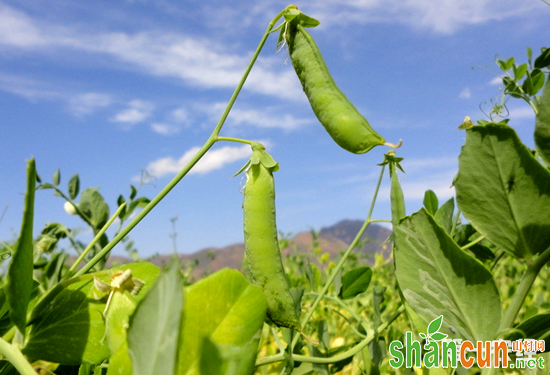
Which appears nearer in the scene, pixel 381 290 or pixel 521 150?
pixel 521 150

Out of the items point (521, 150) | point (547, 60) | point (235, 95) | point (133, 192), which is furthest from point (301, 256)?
point (521, 150)

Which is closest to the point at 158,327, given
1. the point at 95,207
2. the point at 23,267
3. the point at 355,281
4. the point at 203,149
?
the point at 23,267

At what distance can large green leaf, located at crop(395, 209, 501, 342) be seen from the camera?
0.51 meters

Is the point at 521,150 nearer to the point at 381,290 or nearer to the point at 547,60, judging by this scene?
the point at 381,290

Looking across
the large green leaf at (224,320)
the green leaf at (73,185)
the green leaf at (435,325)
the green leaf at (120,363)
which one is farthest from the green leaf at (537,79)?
the green leaf at (73,185)

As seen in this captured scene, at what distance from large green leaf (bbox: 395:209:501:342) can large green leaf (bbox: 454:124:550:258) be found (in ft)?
0.18

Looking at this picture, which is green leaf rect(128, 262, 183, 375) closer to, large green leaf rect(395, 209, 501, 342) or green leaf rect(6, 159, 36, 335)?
green leaf rect(6, 159, 36, 335)

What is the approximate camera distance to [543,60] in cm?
116

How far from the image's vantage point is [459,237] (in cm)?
94

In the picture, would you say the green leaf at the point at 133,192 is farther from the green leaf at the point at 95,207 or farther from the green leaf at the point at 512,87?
the green leaf at the point at 512,87

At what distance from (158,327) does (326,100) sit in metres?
0.46

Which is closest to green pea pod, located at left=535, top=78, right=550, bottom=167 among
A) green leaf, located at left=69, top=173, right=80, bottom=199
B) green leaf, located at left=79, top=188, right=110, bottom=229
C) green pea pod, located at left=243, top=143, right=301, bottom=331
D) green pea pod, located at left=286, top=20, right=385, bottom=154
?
green pea pod, located at left=286, top=20, right=385, bottom=154

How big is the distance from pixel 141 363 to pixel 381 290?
62 centimetres

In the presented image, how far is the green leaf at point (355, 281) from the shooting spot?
101 cm
